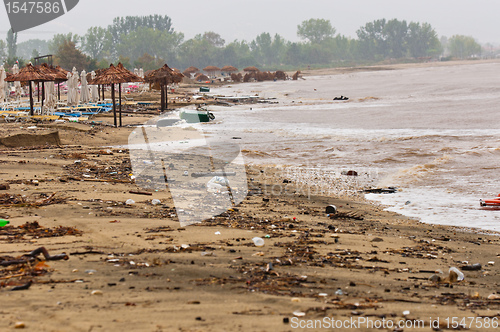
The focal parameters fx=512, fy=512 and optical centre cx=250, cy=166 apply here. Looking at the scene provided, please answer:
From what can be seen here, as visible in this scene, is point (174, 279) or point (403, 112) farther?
point (403, 112)

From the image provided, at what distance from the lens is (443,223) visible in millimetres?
7805

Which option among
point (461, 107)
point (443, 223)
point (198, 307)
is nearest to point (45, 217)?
point (198, 307)

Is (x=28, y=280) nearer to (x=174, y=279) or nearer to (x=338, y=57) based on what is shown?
(x=174, y=279)

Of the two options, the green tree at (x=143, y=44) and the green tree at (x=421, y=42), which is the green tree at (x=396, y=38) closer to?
the green tree at (x=421, y=42)

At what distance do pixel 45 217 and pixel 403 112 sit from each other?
85.9 feet

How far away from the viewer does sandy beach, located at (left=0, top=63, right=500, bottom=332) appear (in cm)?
360

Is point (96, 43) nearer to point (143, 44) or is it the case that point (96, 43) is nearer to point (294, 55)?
point (143, 44)

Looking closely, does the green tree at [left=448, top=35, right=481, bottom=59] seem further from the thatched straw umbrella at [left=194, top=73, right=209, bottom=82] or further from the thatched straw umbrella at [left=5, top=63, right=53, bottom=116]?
the thatched straw umbrella at [left=5, top=63, right=53, bottom=116]

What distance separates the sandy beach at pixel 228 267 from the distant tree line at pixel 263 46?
5147 inches

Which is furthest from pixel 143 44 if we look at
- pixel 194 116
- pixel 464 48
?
pixel 464 48

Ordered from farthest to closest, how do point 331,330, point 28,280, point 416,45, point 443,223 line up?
1. point 416,45
2. point 443,223
3. point 28,280
4. point 331,330

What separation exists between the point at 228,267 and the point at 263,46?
6997 inches

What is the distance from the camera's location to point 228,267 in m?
4.69

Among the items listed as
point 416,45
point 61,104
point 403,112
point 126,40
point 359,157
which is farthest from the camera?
point 416,45
